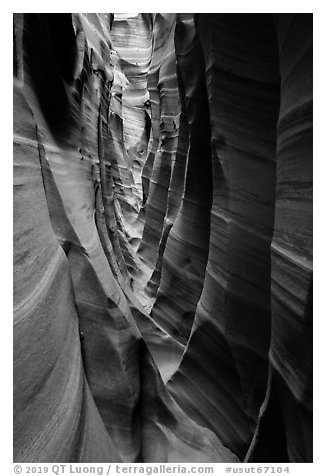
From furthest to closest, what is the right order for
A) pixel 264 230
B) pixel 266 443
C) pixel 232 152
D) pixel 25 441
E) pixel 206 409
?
pixel 206 409
pixel 232 152
pixel 264 230
pixel 266 443
pixel 25 441

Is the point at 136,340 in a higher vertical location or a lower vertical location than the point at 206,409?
higher

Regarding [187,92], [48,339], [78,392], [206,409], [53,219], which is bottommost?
[206,409]

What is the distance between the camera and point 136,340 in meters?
3.12

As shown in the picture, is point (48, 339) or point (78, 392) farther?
point (78, 392)

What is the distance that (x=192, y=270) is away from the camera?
467cm

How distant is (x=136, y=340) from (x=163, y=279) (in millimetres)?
2461

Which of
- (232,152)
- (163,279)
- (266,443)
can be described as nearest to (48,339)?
(266,443)

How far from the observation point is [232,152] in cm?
306

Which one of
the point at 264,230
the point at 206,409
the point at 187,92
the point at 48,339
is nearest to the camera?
the point at 48,339

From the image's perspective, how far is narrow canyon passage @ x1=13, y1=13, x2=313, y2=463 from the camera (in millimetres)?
2033

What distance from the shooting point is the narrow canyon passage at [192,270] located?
6.67 feet

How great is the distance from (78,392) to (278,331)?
61.1 inches

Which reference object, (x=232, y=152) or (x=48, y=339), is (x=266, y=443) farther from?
(x=232, y=152)

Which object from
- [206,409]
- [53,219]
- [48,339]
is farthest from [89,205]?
[206,409]
